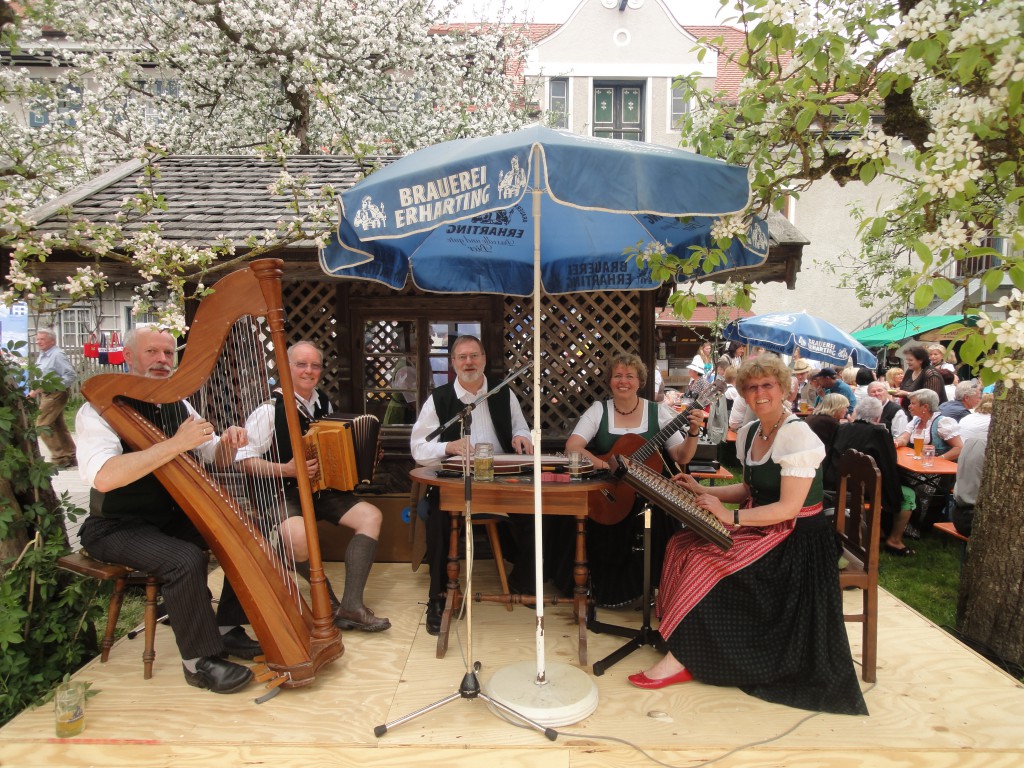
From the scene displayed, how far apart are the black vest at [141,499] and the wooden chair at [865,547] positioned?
3451 millimetres

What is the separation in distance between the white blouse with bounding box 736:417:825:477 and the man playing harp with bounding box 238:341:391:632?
89.3 inches

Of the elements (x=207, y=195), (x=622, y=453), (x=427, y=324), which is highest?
(x=207, y=195)

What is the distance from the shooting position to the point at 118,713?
2914 millimetres

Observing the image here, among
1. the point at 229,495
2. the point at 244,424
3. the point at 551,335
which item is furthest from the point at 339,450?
the point at 551,335

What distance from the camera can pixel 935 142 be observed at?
2264mm

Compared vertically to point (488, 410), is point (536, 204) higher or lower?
higher

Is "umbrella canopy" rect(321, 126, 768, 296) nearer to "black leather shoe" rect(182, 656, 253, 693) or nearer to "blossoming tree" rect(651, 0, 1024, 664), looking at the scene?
"blossoming tree" rect(651, 0, 1024, 664)

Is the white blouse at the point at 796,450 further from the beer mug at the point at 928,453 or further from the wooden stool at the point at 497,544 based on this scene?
the beer mug at the point at 928,453

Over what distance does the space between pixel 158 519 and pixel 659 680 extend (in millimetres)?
2682

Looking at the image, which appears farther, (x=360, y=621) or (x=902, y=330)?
(x=902, y=330)

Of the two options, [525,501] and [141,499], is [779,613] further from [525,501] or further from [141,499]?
[141,499]

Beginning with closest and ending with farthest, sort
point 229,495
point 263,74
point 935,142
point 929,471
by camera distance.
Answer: point 935,142 < point 229,495 < point 929,471 < point 263,74

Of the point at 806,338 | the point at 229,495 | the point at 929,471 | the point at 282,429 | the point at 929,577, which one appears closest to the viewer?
the point at 229,495

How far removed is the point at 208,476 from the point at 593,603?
88.4 inches
